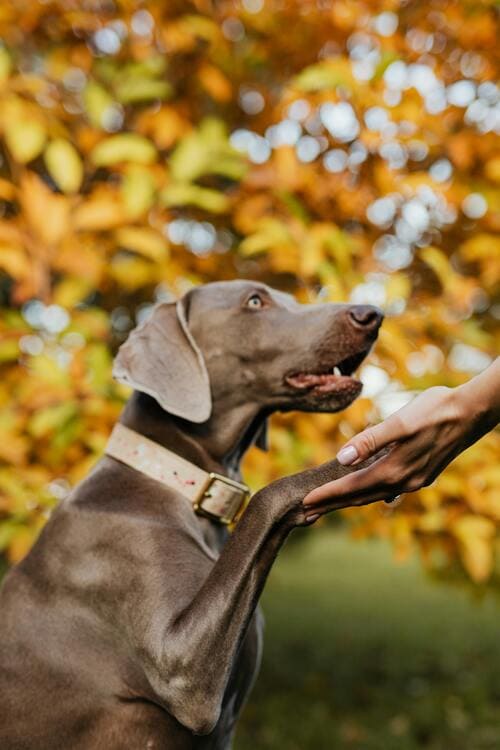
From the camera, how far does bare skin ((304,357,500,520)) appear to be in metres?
1.96

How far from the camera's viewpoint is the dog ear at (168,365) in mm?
2783

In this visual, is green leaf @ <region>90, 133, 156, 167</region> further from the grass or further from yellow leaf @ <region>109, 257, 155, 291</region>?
the grass

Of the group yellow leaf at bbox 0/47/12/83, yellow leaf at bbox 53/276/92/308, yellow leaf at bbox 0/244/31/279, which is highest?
yellow leaf at bbox 0/47/12/83

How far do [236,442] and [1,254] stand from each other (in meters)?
1.15

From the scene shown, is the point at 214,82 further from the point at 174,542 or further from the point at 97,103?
the point at 174,542

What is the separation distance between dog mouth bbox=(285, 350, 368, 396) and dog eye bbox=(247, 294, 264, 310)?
0.27 m

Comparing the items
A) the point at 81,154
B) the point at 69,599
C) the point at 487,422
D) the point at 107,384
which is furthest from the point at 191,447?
the point at 81,154

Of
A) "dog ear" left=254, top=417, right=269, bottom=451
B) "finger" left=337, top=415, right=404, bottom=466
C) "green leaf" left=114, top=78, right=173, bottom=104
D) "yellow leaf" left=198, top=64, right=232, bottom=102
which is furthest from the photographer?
"yellow leaf" left=198, top=64, right=232, bottom=102

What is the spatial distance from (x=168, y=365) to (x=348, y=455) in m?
1.02

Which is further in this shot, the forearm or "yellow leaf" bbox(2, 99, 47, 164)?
"yellow leaf" bbox(2, 99, 47, 164)

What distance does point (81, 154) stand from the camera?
14.2ft

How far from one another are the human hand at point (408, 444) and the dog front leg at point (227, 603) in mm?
105

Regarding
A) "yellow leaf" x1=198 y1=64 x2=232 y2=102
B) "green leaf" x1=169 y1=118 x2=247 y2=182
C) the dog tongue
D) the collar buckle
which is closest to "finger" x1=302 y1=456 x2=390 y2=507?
the collar buckle

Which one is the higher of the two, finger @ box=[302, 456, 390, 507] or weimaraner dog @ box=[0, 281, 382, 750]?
finger @ box=[302, 456, 390, 507]
